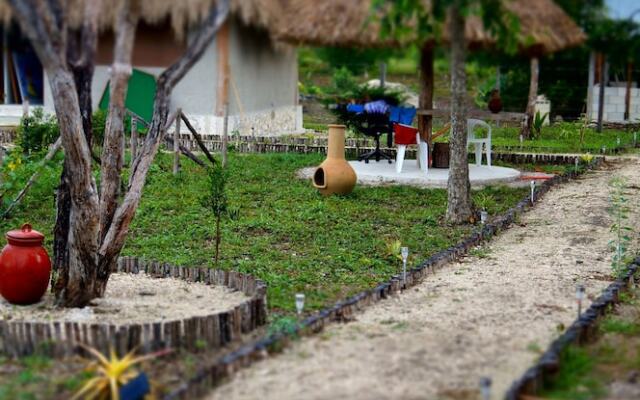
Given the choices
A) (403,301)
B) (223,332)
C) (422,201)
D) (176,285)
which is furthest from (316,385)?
(422,201)

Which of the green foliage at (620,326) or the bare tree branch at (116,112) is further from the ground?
the bare tree branch at (116,112)

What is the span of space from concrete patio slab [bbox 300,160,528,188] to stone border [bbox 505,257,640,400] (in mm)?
4524

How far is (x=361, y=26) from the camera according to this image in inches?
398

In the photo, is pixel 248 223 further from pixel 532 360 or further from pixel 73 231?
pixel 532 360

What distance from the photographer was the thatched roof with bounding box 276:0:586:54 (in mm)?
10281

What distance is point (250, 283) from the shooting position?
6.64m

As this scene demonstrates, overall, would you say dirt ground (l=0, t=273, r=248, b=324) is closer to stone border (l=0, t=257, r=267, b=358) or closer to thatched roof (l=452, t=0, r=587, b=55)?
stone border (l=0, t=257, r=267, b=358)

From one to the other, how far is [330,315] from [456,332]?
69 centimetres

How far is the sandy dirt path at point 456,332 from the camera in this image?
470 centimetres

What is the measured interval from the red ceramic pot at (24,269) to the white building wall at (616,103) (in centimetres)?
1453

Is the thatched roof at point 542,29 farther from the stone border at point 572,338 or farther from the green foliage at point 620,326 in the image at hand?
the green foliage at point 620,326

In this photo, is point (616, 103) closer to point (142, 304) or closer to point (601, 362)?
point (142, 304)

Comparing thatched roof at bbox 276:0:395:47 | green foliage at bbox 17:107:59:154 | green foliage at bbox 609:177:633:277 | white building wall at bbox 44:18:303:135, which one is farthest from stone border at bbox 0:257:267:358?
white building wall at bbox 44:18:303:135

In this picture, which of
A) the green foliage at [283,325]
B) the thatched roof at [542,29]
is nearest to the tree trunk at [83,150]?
the green foliage at [283,325]
